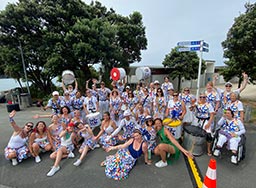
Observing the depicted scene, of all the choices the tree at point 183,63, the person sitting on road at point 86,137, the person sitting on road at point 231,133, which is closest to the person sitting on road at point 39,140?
the person sitting on road at point 86,137

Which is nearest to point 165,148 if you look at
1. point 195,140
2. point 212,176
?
point 195,140

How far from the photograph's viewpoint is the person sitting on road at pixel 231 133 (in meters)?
2.84

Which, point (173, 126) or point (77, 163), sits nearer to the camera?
point (77, 163)

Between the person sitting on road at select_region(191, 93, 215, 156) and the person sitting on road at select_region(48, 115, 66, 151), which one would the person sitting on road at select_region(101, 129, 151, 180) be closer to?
the person sitting on road at select_region(48, 115, 66, 151)

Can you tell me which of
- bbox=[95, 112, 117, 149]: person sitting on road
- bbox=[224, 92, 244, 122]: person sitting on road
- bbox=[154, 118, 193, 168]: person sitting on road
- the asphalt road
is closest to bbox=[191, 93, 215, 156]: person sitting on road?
bbox=[224, 92, 244, 122]: person sitting on road

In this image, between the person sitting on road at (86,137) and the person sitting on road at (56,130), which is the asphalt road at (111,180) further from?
the person sitting on road at (56,130)

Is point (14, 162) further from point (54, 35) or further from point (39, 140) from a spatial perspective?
point (54, 35)

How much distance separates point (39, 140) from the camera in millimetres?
3238

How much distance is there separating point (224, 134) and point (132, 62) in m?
10.4

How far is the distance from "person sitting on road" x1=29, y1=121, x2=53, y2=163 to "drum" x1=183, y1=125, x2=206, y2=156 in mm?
3154

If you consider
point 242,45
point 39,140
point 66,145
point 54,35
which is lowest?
point 66,145

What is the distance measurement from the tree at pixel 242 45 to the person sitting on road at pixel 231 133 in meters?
6.00

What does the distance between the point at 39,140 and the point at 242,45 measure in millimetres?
9523

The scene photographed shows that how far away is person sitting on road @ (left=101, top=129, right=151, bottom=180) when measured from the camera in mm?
2646
